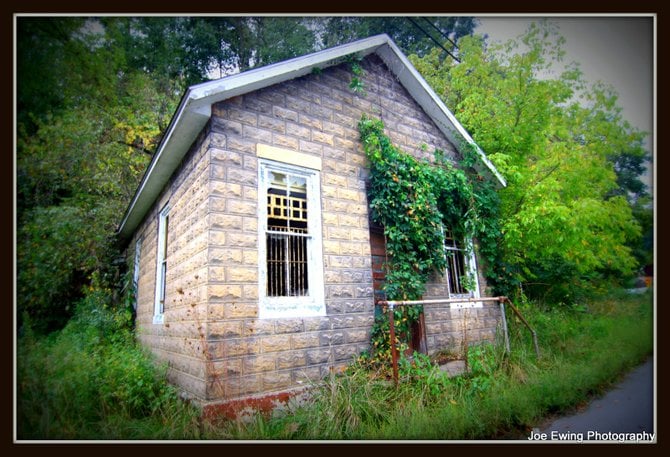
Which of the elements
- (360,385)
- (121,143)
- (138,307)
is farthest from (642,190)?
(121,143)

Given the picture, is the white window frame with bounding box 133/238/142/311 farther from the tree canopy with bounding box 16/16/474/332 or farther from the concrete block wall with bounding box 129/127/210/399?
the concrete block wall with bounding box 129/127/210/399

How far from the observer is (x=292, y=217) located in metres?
5.28

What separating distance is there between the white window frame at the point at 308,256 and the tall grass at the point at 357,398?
101 cm

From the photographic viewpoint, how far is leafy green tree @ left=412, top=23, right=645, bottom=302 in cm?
777

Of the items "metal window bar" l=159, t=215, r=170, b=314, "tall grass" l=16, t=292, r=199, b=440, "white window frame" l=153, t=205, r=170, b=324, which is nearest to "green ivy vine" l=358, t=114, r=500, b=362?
"tall grass" l=16, t=292, r=199, b=440

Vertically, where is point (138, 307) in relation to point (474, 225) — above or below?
below

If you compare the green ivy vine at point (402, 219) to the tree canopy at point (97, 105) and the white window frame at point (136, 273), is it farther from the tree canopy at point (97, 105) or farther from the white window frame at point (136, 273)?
the white window frame at point (136, 273)

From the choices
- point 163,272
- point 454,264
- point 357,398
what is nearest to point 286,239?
point 357,398

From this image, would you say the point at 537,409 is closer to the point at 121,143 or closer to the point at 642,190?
the point at 642,190

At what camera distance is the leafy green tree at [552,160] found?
25.5 feet

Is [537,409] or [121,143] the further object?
[121,143]

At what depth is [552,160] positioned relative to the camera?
8.76 m

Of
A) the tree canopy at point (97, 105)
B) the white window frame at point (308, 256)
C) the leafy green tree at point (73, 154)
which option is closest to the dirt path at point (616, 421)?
the white window frame at point (308, 256)

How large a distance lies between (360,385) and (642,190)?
5153mm
